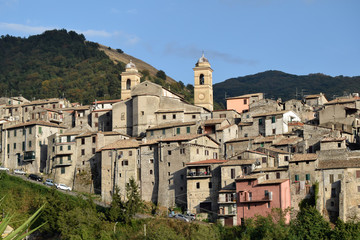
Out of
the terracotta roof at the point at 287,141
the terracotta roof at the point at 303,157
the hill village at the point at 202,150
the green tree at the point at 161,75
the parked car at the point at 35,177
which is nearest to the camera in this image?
the hill village at the point at 202,150

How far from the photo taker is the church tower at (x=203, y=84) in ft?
287

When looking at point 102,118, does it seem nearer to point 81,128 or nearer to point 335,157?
point 81,128

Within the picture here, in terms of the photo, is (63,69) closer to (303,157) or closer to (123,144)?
(123,144)

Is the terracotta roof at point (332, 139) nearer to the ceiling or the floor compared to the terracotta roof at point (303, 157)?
nearer to the ceiling

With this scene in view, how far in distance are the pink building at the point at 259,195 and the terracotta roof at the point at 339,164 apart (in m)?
4.00

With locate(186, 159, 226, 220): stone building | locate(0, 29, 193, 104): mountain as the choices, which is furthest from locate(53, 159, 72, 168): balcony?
locate(0, 29, 193, 104): mountain

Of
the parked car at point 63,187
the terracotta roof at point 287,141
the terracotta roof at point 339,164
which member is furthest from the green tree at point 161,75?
the terracotta roof at point 339,164

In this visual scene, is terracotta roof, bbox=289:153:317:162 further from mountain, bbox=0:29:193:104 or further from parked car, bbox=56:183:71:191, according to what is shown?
mountain, bbox=0:29:193:104

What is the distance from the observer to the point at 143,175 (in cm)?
6712

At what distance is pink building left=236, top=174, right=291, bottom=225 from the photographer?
180 ft

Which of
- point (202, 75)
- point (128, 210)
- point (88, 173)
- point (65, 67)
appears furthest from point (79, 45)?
point (128, 210)

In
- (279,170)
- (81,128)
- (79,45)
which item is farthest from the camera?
(79,45)

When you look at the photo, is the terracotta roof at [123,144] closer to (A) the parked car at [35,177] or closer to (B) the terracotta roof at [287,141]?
(A) the parked car at [35,177]

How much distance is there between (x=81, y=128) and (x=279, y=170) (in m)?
30.4
